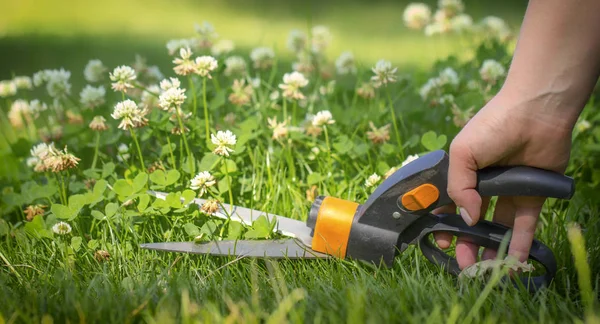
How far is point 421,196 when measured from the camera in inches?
64.0

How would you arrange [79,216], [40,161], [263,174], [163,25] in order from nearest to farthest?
1. [79,216]
2. [40,161]
3. [263,174]
4. [163,25]

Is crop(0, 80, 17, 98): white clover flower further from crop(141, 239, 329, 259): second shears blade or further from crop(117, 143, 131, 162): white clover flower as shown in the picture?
crop(141, 239, 329, 259): second shears blade

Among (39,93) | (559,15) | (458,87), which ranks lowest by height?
(39,93)

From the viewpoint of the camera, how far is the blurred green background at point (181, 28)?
477 centimetres

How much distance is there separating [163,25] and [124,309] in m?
5.24

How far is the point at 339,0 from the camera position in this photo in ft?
27.2

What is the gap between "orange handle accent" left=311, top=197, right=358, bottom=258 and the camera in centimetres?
172

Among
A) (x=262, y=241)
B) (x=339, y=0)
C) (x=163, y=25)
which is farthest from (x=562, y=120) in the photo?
(x=339, y=0)

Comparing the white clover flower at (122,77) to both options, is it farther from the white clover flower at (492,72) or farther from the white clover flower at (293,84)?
the white clover flower at (492,72)

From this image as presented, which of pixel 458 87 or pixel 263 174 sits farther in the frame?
pixel 458 87

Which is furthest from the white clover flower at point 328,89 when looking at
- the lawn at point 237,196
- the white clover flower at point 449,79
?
the white clover flower at point 449,79

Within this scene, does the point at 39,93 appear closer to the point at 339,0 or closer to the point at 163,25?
the point at 163,25

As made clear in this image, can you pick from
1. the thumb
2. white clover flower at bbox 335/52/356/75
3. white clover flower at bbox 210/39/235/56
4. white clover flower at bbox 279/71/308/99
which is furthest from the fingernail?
white clover flower at bbox 210/39/235/56

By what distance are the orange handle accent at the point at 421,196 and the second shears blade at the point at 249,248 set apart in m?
0.26
